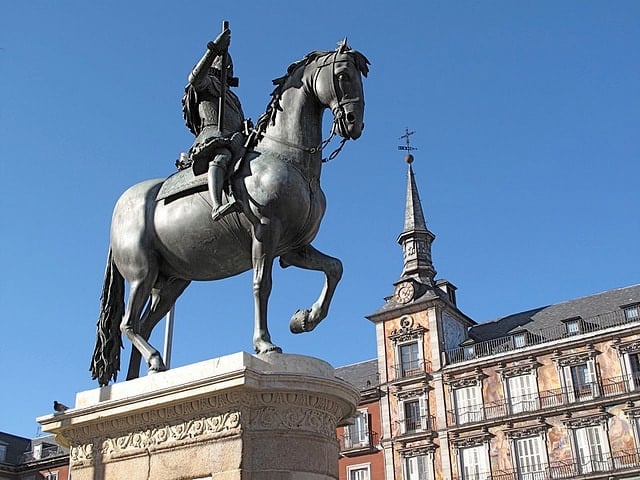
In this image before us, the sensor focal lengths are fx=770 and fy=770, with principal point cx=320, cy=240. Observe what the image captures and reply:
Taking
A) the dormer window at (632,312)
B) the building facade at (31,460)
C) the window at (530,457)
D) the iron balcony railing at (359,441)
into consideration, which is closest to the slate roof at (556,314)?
the dormer window at (632,312)

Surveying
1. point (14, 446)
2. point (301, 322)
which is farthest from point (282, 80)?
point (14, 446)

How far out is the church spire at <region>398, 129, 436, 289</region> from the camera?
50.0 meters

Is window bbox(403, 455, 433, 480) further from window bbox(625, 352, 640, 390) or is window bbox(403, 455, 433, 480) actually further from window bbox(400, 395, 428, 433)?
window bbox(625, 352, 640, 390)

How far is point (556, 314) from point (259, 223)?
43.0 meters

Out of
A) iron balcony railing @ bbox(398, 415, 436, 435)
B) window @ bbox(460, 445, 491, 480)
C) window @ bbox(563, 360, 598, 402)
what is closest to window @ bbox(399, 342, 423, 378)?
iron balcony railing @ bbox(398, 415, 436, 435)

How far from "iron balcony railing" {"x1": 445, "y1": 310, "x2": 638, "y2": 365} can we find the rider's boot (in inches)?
1510

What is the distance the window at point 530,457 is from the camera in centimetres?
4000

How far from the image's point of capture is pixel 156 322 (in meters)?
7.05

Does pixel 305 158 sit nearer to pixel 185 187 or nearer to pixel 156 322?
pixel 185 187

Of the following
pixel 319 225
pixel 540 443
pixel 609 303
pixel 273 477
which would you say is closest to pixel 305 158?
pixel 319 225

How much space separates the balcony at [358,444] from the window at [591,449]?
11433mm

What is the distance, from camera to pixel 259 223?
611cm

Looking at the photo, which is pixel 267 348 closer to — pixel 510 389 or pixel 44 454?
pixel 510 389

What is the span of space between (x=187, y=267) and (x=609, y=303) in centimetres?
4197
